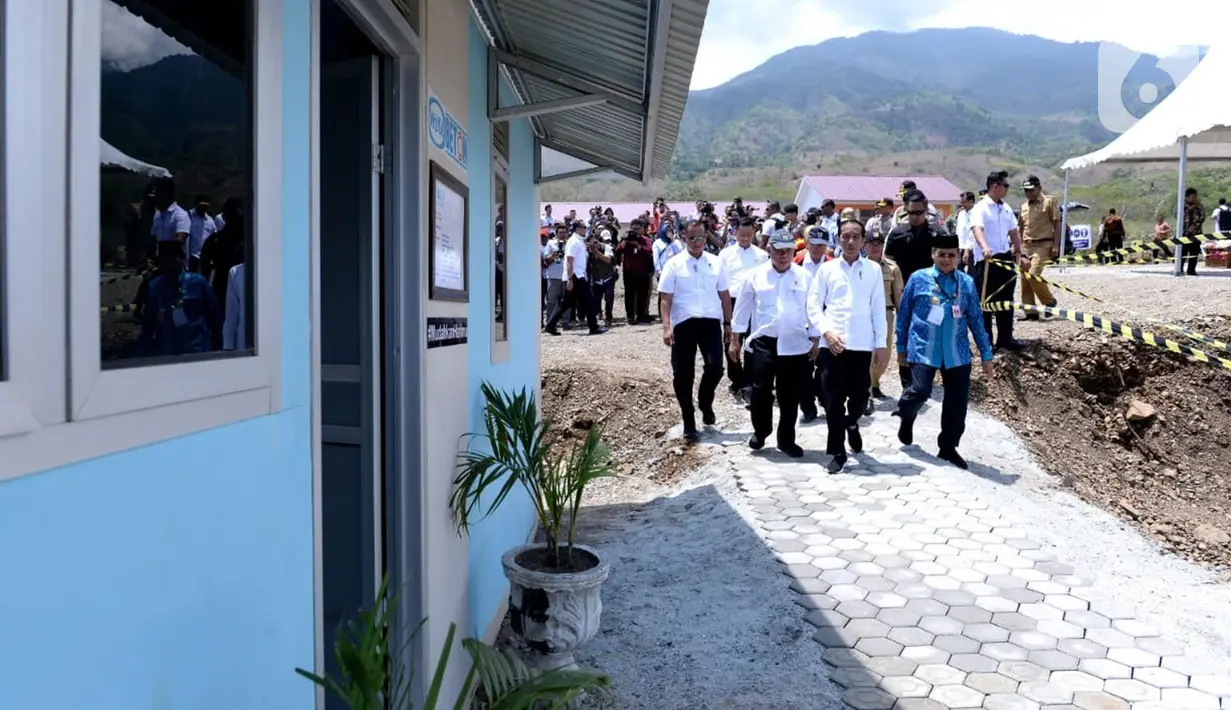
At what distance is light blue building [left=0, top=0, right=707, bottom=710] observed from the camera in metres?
1.32

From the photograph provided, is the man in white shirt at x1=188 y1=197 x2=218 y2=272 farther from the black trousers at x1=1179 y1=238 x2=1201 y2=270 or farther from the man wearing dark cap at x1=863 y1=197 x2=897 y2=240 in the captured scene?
the black trousers at x1=1179 y1=238 x2=1201 y2=270

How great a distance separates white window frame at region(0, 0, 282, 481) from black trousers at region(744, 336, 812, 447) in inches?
265

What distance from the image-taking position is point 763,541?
21.5 ft

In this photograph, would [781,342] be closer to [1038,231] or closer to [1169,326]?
[1038,231]

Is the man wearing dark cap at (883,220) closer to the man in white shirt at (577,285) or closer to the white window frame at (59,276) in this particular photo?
the man in white shirt at (577,285)

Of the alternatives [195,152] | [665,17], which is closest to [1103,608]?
[665,17]

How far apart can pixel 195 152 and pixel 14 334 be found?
609 mm

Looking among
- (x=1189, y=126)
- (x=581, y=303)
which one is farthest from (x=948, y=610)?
(x=1189, y=126)

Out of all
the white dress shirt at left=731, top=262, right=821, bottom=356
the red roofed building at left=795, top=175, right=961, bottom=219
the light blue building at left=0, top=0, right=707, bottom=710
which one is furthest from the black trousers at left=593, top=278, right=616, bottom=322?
the red roofed building at left=795, top=175, right=961, bottom=219

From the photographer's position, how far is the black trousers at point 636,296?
16.8 meters

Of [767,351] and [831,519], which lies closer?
[831,519]

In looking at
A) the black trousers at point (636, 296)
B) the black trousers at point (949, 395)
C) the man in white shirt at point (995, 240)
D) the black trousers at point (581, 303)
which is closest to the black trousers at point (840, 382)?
the black trousers at point (949, 395)

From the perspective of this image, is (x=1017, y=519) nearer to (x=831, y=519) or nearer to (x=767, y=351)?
(x=831, y=519)

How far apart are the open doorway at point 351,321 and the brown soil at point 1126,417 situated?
276 inches
